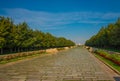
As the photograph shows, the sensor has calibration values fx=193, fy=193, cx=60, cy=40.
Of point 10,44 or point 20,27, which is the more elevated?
point 20,27

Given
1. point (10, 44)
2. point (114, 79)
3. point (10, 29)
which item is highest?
point (10, 29)

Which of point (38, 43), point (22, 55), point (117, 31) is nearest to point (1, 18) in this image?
point (22, 55)

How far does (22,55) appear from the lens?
112ft

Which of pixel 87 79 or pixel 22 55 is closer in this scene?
pixel 87 79

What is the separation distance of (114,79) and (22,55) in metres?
24.1

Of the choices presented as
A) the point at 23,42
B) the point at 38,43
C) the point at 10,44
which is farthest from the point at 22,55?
the point at 38,43

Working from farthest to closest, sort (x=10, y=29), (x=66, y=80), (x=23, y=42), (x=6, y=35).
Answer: (x=23, y=42)
(x=10, y=29)
(x=6, y=35)
(x=66, y=80)

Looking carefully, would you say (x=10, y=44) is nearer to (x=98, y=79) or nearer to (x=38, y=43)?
(x=38, y=43)

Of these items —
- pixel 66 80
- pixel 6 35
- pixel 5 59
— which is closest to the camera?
pixel 66 80

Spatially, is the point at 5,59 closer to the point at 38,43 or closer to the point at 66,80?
the point at 66,80

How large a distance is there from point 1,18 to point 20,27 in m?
9.92

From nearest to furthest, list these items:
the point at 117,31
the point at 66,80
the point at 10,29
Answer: the point at 66,80, the point at 10,29, the point at 117,31

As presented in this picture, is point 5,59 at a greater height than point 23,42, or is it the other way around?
point 23,42

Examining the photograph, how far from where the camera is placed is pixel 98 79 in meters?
12.2
